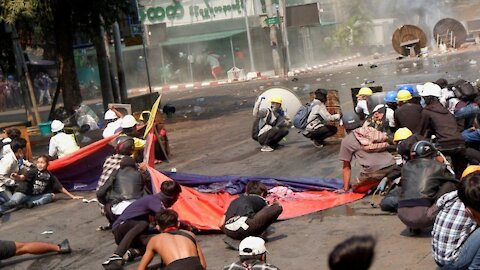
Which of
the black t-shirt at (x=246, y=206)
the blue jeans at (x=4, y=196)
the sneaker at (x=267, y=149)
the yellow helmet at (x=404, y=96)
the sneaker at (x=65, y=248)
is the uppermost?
the yellow helmet at (x=404, y=96)

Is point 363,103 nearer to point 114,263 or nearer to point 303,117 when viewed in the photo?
point 303,117

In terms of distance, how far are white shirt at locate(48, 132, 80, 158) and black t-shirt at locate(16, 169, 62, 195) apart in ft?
3.49

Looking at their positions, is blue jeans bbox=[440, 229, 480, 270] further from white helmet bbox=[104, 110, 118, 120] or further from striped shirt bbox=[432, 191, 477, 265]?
white helmet bbox=[104, 110, 118, 120]

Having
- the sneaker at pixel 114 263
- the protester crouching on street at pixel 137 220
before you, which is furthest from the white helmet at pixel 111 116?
the sneaker at pixel 114 263

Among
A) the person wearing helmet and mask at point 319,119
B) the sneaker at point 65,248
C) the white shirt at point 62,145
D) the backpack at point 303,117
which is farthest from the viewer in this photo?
the backpack at point 303,117

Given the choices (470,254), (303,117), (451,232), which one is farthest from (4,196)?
(470,254)

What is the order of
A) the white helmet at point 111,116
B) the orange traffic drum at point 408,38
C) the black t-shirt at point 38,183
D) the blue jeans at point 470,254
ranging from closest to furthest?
1. the blue jeans at point 470,254
2. the black t-shirt at point 38,183
3. the white helmet at point 111,116
4. the orange traffic drum at point 408,38

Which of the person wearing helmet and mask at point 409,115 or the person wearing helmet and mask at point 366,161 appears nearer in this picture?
the person wearing helmet and mask at point 366,161

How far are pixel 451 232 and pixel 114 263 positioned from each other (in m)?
3.65

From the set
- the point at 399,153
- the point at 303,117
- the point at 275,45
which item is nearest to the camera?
the point at 399,153

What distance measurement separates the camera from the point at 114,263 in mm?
8320

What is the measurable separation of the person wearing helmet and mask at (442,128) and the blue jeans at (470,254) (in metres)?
4.44

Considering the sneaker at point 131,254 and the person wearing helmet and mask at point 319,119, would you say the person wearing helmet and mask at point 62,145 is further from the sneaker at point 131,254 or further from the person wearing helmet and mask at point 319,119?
the sneaker at point 131,254

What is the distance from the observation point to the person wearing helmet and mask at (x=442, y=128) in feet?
33.4
